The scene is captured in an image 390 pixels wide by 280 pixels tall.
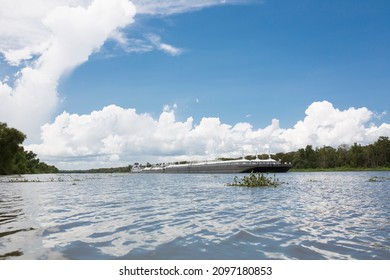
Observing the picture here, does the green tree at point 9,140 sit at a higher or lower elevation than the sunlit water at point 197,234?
higher

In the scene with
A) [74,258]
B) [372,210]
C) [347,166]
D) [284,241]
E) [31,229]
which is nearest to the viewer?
[74,258]

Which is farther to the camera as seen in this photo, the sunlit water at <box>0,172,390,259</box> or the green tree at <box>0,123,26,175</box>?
the green tree at <box>0,123,26,175</box>

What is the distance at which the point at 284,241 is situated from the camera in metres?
13.0

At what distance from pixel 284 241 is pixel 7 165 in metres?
138

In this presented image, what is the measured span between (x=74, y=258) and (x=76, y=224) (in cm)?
610

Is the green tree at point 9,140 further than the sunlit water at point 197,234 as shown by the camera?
Yes

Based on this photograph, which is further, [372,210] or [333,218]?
[372,210]

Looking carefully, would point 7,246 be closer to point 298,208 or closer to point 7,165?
point 298,208

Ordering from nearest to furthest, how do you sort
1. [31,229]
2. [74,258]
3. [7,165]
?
[74,258], [31,229], [7,165]

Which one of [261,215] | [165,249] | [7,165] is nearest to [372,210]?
[261,215]

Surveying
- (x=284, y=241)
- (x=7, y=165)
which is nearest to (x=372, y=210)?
(x=284, y=241)

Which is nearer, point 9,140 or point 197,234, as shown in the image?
point 197,234

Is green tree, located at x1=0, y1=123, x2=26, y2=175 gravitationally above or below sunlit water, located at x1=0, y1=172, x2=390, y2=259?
above

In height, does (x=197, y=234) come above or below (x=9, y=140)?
below
